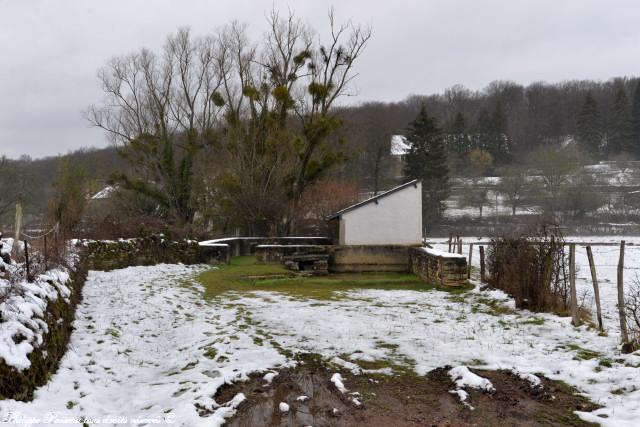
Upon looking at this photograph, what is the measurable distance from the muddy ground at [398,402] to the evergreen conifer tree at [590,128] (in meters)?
75.0

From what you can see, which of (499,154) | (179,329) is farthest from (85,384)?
(499,154)

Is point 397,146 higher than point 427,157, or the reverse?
point 397,146

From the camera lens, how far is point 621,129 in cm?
6731

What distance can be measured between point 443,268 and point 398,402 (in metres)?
7.78

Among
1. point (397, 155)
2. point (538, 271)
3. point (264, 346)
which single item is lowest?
point (264, 346)

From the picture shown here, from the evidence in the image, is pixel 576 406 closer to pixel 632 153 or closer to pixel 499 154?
pixel 499 154

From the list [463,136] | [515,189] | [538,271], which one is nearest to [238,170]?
[538,271]

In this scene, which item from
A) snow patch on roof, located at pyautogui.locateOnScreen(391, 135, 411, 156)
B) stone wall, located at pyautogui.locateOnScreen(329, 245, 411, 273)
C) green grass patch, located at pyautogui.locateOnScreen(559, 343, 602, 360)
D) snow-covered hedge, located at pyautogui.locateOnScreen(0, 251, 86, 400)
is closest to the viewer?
snow-covered hedge, located at pyautogui.locateOnScreen(0, 251, 86, 400)

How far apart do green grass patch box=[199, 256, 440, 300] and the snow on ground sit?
226cm

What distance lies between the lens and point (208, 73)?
32438mm

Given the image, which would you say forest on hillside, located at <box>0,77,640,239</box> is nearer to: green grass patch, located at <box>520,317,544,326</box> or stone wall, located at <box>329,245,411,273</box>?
stone wall, located at <box>329,245,411,273</box>

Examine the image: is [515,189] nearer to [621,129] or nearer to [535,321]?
[621,129]

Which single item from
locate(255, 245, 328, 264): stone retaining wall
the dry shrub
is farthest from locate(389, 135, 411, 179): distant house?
the dry shrub

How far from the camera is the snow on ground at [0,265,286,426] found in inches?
164
